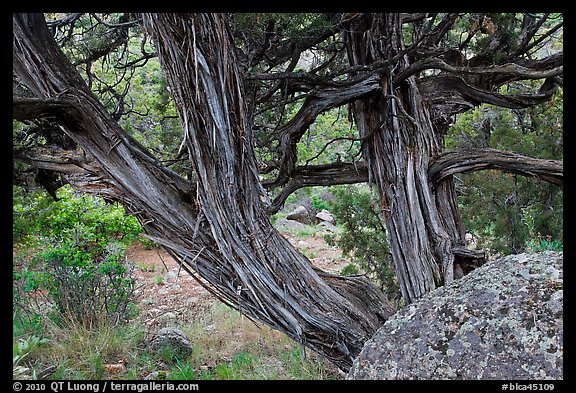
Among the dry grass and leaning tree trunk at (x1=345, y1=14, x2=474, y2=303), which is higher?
leaning tree trunk at (x1=345, y1=14, x2=474, y2=303)

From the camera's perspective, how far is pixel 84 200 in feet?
15.2

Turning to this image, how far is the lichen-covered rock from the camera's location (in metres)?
1.46

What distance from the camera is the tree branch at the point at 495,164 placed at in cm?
303

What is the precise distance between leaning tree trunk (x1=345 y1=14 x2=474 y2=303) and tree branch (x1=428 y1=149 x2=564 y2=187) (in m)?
0.09

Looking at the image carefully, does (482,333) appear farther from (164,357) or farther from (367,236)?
(367,236)

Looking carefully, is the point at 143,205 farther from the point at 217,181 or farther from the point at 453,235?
the point at 453,235

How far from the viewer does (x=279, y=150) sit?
11.0 feet

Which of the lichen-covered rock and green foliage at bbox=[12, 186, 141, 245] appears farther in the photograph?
green foliage at bbox=[12, 186, 141, 245]

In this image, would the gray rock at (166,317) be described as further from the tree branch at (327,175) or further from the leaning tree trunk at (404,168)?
the leaning tree trunk at (404,168)

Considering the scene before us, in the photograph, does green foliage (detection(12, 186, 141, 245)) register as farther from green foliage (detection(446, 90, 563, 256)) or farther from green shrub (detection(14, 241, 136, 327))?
green foliage (detection(446, 90, 563, 256))

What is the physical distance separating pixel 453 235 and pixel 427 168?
19.8 inches

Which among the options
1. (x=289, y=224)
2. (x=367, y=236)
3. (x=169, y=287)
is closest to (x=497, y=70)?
(x=367, y=236)

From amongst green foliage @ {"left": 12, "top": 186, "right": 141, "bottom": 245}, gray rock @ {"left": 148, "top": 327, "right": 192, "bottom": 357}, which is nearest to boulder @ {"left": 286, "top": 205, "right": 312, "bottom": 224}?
green foliage @ {"left": 12, "top": 186, "right": 141, "bottom": 245}

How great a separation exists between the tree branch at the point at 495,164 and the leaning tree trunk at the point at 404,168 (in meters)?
0.09
